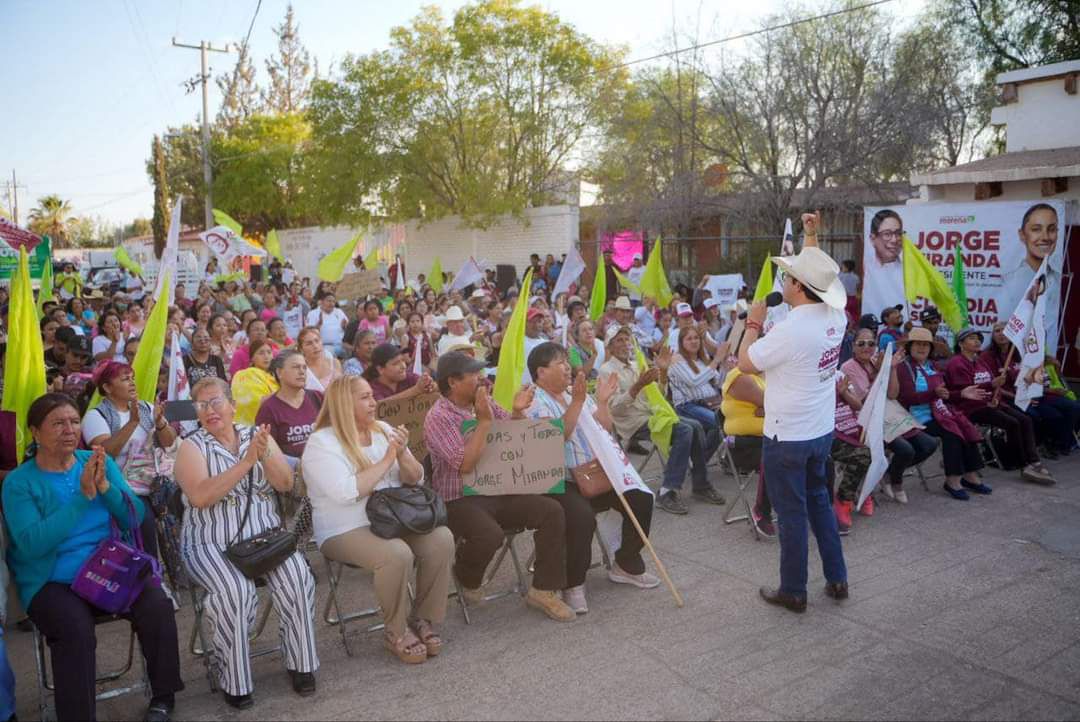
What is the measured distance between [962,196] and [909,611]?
946 centimetres

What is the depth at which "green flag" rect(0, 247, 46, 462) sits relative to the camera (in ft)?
15.1

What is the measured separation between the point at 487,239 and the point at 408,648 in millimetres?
24501

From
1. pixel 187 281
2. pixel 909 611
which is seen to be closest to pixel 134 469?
pixel 909 611

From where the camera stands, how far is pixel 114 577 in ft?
12.7

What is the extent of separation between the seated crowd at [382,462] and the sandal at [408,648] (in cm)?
1

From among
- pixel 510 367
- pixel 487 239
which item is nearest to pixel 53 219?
pixel 487 239

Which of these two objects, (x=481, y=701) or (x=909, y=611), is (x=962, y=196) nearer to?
(x=909, y=611)

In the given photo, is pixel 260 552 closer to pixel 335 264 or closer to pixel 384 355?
pixel 384 355

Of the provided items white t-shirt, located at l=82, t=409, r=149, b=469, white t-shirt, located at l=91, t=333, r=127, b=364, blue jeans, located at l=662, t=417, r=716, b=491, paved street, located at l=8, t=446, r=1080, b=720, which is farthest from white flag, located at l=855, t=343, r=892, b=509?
white t-shirt, located at l=91, t=333, r=127, b=364

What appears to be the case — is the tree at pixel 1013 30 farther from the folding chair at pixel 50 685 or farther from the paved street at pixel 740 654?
the folding chair at pixel 50 685

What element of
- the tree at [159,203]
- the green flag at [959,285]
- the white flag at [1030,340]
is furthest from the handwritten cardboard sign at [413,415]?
the tree at [159,203]

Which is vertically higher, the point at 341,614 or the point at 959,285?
the point at 959,285

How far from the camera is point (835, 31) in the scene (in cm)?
1691

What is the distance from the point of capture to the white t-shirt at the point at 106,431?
16.8 feet
